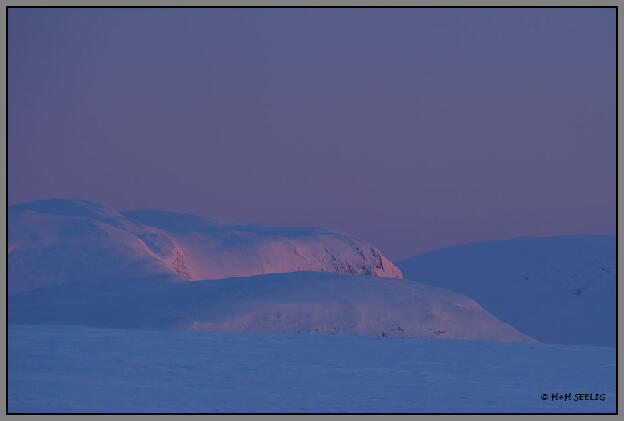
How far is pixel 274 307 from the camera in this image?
18.7 metres

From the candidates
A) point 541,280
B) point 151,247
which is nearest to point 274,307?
point 151,247

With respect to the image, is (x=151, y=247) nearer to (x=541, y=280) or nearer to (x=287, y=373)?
(x=287, y=373)

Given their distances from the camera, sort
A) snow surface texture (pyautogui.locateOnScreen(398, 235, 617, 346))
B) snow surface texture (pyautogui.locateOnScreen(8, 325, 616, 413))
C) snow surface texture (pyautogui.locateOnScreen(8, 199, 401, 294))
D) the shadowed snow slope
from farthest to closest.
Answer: snow surface texture (pyautogui.locateOnScreen(398, 235, 617, 346)) → snow surface texture (pyautogui.locateOnScreen(8, 199, 401, 294)) → the shadowed snow slope → snow surface texture (pyautogui.locateOnScreen(8, 325, 616, 413))

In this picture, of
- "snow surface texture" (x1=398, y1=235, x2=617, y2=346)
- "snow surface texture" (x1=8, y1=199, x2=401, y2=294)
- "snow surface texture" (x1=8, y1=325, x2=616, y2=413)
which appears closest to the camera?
"snow surface texture" (x1=8, y1=325, x2=616, y2=413)

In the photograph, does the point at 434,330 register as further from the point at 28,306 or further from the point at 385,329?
the point at 28,306

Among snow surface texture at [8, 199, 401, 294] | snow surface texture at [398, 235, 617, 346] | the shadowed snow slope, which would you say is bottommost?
the shadowed snow slope

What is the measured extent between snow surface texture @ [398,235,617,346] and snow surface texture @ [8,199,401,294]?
26.3 feet

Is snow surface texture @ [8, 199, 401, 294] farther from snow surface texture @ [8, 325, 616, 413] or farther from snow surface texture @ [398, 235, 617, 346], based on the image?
snow surface texture @ [8, 325, 616, 413]

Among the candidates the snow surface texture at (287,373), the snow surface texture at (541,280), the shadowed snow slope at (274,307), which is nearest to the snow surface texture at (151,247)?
the shadowed snow slope at (274,307)

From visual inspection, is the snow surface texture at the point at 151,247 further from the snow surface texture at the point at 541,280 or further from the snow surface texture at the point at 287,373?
the snow surface texture at the point at 287,373

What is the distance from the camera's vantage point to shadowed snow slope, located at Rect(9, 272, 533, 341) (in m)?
18.2

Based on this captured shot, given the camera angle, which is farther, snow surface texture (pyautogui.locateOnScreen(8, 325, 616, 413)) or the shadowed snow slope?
the shadowed snow slope

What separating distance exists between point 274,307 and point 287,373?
Result: 7483 mm

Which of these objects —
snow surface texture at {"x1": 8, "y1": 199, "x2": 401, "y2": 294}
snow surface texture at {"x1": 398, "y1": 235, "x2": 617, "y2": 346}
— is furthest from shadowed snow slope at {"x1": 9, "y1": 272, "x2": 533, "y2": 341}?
snow surface texture at {"x1": 398, "y1": 235, "x2": 617, "y2": 346}
